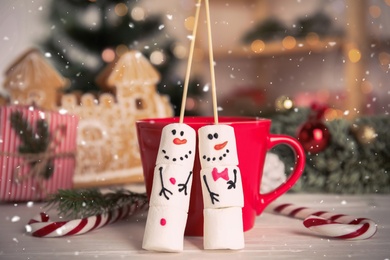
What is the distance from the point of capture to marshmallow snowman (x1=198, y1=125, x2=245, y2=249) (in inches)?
24.0

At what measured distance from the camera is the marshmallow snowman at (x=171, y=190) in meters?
0.61

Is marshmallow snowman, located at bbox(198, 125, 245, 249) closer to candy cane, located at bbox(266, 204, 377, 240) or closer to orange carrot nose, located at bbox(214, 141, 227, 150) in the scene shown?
orange carrot nose, located at bbox(214, 141, 227, 150)

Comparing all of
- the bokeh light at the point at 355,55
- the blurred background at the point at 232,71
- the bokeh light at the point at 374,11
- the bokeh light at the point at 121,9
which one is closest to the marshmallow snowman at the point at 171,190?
the blurred background at the point at 232,71

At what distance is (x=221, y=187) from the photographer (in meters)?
0.61

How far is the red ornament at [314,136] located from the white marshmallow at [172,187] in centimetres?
48

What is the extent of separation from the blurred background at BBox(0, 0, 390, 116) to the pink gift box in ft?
1.46

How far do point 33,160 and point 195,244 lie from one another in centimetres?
Result: 44

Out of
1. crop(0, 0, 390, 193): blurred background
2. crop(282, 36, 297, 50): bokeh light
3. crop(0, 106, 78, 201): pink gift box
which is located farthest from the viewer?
crop(282, 36, 297, 50): bokeh light

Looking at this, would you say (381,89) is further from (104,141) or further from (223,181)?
(223,181)

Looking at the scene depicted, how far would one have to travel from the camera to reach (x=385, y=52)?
2.71 m

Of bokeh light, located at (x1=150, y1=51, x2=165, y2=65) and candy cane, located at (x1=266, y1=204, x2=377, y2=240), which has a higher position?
bokeh light, located at (x1=150, y1=51, x2=165, y2=65)

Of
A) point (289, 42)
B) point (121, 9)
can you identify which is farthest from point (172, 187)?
point (289, 42)

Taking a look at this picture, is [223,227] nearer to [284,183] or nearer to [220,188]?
[220,188]

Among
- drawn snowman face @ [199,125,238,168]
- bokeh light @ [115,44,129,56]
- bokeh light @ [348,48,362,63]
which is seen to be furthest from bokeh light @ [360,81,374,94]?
drawn snowman face @ [199,125,238,168]
